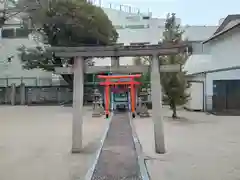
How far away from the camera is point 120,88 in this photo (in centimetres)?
2017

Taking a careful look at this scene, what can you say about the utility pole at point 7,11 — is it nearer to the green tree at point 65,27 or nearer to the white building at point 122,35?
the green tree at point 65,27

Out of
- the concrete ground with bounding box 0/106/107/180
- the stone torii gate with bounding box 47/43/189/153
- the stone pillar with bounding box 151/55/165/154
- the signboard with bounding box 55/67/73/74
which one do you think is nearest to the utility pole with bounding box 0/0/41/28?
the signboard with bounding box 55/67/73/74

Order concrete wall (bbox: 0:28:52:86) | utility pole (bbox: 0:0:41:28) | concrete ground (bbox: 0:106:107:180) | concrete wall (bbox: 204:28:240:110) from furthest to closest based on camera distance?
concrete wall (bbox: 0:28:52:86) → concrete wall (bbox: 204:28:240:110) → utility pole (bbox: 0:0:41:28) → concrete ground (bbox: 0:106:107:180)

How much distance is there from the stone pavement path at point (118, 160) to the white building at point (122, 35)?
72.0 ft

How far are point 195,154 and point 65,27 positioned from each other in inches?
777

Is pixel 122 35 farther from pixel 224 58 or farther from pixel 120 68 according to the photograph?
pixel 120 68

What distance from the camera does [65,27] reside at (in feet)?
88.2

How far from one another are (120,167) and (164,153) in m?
2.10

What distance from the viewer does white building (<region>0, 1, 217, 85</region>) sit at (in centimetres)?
3716

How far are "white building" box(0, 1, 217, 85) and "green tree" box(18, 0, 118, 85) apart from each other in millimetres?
6859

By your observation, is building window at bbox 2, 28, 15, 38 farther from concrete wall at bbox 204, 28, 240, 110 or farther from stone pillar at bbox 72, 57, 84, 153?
stone pillar at bbox 72, 57, 84, 153

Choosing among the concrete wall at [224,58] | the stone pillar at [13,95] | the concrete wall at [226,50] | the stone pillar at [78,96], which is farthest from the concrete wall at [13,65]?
the stone pillar at [78,96]

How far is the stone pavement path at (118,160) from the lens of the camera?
263 inches

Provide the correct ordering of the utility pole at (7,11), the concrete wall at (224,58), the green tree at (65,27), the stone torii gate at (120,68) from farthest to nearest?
the green tree at (65,27), the concrete wall at (224,58), the utility pole at (7,11), the stone torii gate at (120,68)
